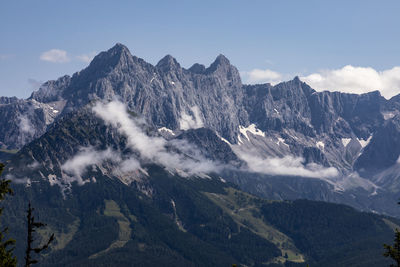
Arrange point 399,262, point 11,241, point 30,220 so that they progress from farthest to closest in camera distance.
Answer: point 399,262, point 11,241, point 30,220

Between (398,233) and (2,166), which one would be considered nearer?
(2,166)

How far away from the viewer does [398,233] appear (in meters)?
85.3

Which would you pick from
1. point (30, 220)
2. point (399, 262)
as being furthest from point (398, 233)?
point (30, 220)

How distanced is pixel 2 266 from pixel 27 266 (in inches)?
223

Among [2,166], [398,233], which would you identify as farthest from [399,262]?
[2,166]

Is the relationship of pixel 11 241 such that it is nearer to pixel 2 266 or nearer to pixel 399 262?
pixel 2 266

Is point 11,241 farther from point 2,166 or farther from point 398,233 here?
point 398,233

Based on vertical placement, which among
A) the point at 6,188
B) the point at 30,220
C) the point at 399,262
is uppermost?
the point at 6,188

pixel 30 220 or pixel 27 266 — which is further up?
pixel 30 220

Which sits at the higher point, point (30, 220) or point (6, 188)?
point (6, 188)

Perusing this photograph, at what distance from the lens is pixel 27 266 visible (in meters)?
71.9

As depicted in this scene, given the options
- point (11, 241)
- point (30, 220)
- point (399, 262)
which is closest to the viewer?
point (30, 220)

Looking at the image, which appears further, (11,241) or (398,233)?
(398,233)

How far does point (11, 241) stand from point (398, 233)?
57.8 metres
